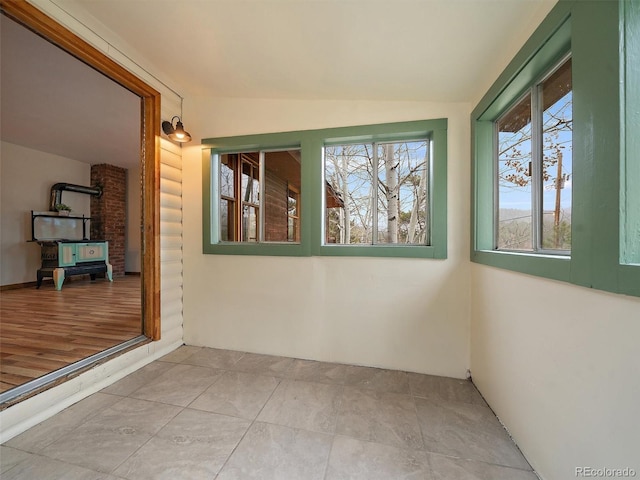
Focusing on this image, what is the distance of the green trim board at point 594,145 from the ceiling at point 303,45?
22 cm

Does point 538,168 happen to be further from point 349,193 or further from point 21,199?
point 21,199

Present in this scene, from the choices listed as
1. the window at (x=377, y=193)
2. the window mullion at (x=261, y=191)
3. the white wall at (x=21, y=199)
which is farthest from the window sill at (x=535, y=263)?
the white wall at (x=21, y=199)

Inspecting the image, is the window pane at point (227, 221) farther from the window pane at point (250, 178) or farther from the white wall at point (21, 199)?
the white wall at point (21, 199)

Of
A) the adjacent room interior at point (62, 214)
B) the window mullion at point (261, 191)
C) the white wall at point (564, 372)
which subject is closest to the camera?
the white wall at point (564, 372)

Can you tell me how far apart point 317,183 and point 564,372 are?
2101 millimetres

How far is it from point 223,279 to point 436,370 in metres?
2.30

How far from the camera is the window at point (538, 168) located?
130 cm

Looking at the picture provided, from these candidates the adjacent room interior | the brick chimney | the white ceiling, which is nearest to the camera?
the white ceiling

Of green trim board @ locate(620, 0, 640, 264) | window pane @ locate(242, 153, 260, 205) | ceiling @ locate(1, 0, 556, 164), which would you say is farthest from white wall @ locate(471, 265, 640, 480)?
window pane @ locate(242, 153, 260, 205)

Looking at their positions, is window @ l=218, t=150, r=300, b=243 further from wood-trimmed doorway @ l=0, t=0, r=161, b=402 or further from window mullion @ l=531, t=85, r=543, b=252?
window mullion @ l=531, t=85, r=543, b=252

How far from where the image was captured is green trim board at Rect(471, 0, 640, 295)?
34.6 inches

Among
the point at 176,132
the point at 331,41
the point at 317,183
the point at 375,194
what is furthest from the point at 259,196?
the point at 331,41

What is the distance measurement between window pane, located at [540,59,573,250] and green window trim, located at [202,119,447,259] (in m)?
0.75

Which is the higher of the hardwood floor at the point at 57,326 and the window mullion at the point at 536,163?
the window mullion at the point at 536,163
